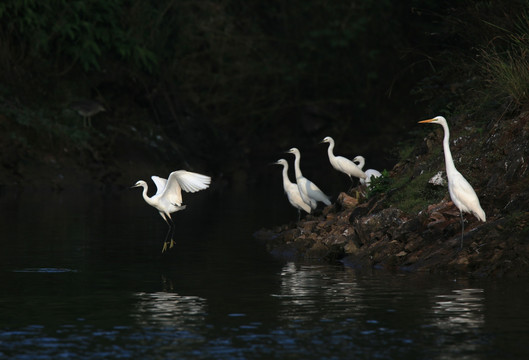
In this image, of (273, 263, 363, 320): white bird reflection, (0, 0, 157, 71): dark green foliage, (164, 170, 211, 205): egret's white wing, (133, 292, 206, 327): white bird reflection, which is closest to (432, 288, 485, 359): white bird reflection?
(273, 263, 363, 320): white bird reflection

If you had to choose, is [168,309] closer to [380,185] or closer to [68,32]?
[380,185]

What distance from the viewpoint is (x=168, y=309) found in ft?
47.3

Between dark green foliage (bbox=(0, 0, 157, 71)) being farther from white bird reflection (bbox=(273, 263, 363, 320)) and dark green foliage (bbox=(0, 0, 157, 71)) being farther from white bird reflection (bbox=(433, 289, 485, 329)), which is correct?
white bird reflection (bbox=(433, 289, 485, 329))

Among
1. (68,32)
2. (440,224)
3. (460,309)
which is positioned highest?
(68,32)

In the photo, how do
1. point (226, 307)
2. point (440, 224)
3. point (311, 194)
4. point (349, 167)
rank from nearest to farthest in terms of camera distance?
point (226, 307)
point (440, 224)
point (311, 194)
point (349, 167)

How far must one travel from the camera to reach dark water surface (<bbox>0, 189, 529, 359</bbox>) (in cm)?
1184

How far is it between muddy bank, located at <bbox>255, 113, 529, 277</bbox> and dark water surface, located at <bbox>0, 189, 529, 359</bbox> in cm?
71

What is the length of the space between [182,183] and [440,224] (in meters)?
5.67

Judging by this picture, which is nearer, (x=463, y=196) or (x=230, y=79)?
(x=463, y=196)

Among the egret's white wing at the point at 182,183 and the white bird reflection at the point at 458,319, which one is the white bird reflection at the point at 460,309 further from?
the egret's white wing at the point at 182,183

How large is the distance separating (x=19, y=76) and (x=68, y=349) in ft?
112

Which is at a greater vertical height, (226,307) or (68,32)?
(68,32)

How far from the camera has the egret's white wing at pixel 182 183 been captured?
845 inches

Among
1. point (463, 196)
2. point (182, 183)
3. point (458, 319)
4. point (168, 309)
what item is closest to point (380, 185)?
point (182, 183)
